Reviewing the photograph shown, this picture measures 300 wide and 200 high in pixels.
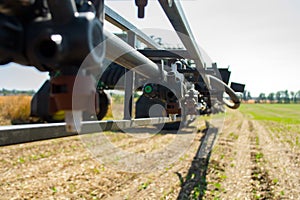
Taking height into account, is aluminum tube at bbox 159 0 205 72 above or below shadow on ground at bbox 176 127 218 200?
above

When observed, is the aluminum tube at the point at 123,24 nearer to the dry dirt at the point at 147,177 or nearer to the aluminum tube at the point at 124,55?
the aluminum tube at the point at 124,55

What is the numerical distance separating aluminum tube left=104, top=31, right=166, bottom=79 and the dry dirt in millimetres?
4158

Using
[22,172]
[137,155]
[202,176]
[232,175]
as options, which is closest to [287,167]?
[232,175]

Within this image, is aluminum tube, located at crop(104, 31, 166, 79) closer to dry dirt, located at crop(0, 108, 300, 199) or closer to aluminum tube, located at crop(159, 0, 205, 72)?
aluminum tube, located at crop(159, 0, 205, 72)

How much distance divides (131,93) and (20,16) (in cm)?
172

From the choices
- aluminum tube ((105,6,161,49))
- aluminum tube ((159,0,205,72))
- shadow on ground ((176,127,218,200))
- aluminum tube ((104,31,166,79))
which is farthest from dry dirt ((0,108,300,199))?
aluminum tube ((104,31,166,79))

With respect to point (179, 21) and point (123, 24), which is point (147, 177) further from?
point (179, 21)

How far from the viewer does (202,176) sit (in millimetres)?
6914

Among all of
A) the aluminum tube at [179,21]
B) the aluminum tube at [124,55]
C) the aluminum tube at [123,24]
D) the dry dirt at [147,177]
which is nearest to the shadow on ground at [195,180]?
the dry dirt at [147,177]

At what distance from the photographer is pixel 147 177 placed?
21.9ft

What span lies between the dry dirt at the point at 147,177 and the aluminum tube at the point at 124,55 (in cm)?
416

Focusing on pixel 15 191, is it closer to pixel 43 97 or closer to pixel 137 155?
pixel 137 155

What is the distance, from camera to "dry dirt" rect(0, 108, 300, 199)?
560 cm

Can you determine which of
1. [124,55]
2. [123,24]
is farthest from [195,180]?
[124,55]
